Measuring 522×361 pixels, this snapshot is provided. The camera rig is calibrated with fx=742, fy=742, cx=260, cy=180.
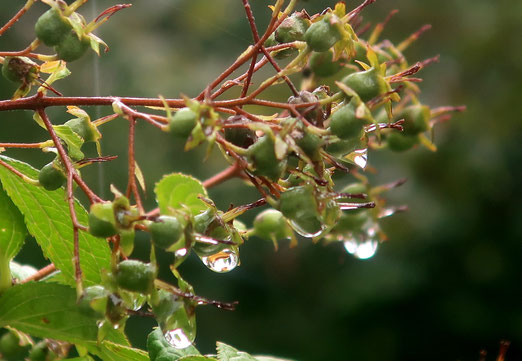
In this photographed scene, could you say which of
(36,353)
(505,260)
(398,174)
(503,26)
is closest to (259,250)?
(398,174)

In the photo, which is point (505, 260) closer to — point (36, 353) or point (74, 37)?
point (36, 353)

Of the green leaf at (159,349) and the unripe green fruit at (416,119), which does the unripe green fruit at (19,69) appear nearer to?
the green leaf at (159,349)

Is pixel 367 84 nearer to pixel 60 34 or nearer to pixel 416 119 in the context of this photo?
pixel 416 119

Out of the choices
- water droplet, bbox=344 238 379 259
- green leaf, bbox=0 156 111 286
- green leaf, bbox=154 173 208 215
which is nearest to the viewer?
green leaf, bbox=154 173 208 215

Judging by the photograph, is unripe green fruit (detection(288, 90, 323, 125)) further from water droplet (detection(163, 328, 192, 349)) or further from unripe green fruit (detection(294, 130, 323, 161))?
water droplet (detection(163, 328, 192, 349))

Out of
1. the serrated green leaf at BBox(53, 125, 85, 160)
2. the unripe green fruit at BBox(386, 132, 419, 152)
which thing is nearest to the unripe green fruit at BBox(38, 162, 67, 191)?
the serrated green leaf at BBox(53, 125, 85, 160)

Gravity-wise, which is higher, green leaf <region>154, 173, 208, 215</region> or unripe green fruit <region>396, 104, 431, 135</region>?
unripe green fruit <region>396, 104, 431, 135</region>
